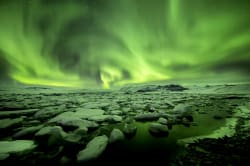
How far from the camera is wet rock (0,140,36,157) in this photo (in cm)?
177

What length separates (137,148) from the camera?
79.4 inches

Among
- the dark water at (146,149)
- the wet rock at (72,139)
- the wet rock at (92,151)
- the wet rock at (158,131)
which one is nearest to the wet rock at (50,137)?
the wet rock at (72,139)

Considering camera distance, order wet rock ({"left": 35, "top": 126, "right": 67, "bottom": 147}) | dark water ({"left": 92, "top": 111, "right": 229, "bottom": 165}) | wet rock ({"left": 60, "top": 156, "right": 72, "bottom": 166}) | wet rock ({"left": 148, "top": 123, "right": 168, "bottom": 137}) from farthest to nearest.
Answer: wet rock ({"left": 148, "top": 123, "right": 168, "bottom": 137}), wet rock ({"left": 35, "top": 126, "right": 67, "bottom": 147}), dark water ({"left": 92, "top": 111, "right": 229, "bottom": 165}), wet rock ({"left": 60, "top": 156, "right": 72, "bottom": 166})

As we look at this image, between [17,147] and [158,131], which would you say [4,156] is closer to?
[17,147]

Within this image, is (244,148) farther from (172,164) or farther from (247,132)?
(172,164)

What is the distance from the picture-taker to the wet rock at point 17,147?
1770 millimetres

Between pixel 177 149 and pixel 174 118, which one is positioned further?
pixel 174 118

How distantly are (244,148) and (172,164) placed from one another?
142 cm

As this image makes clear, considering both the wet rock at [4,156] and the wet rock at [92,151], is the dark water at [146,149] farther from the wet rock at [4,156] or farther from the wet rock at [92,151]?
the wet rock at [4,156]

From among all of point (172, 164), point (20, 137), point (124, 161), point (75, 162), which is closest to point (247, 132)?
point (172, 164)

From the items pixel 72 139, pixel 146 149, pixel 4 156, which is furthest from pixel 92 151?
pixel 4 156

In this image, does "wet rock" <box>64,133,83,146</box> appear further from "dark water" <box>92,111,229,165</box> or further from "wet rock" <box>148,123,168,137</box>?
"wet rock" <box>148,123,168,137</box>

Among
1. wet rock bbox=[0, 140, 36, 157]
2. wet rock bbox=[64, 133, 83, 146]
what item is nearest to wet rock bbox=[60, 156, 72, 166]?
wet rock bbox=[64, 133, 83, 146]

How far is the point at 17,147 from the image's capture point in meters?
1.90
